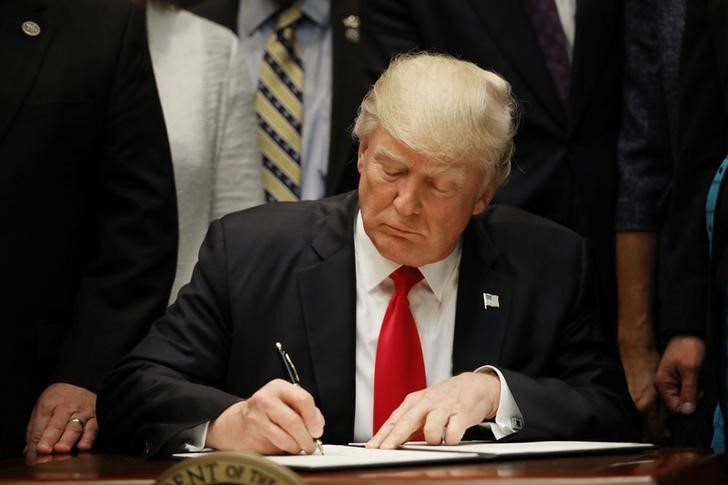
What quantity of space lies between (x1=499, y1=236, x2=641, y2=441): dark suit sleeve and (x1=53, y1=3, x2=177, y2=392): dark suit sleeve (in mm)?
1086

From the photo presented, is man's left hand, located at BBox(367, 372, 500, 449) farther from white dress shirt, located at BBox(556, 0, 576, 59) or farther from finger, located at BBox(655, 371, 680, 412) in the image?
white dress shirt, located at BBox(556, 0, 576, 59)

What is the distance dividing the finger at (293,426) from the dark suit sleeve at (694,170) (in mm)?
1392

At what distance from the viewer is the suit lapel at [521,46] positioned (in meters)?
3.79

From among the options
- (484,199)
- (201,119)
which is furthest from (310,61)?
(484,199)

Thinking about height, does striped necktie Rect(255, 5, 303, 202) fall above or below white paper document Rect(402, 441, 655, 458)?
above

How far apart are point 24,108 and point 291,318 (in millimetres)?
950

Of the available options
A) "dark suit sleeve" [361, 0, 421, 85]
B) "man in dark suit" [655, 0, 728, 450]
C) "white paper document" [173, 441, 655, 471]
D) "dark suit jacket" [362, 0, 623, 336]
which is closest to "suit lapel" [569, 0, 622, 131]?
"dark suit jacket" [362, 0, 623, 336]

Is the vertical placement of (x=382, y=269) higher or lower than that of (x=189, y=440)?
higher

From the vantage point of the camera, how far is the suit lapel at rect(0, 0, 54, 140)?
3.40 m

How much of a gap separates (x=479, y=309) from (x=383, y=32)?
1128mm

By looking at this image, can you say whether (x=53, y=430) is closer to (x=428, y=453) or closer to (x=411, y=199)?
(x=411, y=199)

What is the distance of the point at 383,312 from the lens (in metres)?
3.13

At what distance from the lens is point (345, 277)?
314 cm

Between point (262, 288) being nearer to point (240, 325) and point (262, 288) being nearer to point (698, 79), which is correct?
point (240, 325)
